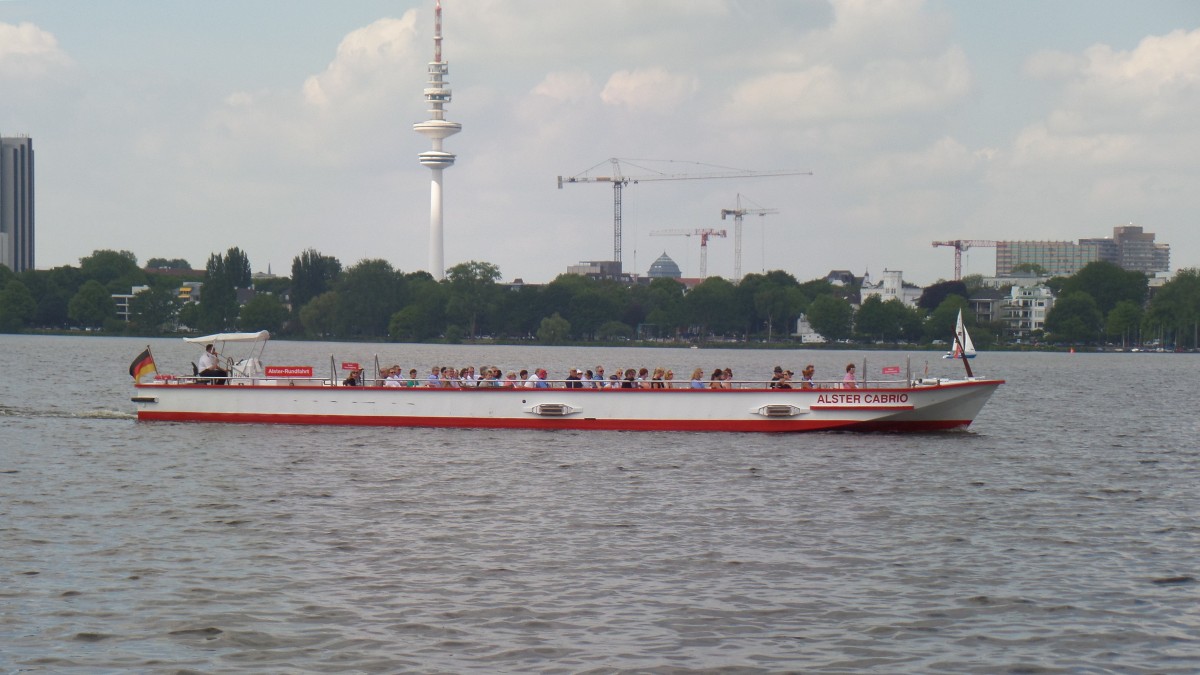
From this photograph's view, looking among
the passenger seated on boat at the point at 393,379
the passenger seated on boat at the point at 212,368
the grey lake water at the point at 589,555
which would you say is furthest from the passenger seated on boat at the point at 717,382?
the passenger seated on boat at the point at 212,368

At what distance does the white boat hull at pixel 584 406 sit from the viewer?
44.8m

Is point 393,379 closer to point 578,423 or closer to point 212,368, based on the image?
point 212,368

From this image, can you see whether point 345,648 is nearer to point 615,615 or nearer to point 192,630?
point 192,630

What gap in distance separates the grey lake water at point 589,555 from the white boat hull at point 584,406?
2.26ft

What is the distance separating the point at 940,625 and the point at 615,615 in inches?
174

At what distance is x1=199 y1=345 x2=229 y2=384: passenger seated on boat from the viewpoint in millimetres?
47125

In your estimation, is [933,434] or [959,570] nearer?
[959,570]

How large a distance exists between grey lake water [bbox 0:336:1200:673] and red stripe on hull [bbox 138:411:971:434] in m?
0.44

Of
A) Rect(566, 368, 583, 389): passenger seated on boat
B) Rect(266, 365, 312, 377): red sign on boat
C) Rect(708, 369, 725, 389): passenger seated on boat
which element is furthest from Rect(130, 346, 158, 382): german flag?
Rect(708, 369, 725, 389): passenger seated on boat

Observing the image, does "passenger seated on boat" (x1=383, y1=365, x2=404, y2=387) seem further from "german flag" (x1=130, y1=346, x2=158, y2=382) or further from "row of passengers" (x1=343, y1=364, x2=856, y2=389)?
"german flag" (x1=130, y1=346, x2=158, y2=382)

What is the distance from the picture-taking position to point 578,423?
45.7 meters

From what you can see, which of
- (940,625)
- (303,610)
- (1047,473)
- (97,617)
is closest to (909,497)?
(1047,473)

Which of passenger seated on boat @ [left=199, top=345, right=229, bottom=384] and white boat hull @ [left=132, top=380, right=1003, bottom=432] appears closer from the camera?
white boat hull @ [left=132, top=380, right=1003, bottom=432]

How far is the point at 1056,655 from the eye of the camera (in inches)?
739
